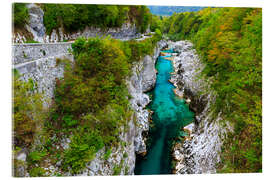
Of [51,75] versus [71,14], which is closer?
[51,75]

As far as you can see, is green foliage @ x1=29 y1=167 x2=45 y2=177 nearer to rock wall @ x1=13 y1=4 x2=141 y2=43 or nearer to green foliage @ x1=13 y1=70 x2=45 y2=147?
green foliage @ x1=13 y1=70 x2=45 y2=147

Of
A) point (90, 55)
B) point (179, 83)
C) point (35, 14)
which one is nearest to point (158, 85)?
point (179, 83)

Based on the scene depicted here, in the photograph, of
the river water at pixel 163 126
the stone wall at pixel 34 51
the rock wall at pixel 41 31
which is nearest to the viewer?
the stone wall at pixel 34 51

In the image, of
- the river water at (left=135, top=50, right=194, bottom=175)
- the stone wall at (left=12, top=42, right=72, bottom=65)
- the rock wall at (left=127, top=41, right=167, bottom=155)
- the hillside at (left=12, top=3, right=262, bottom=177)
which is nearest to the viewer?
the hillside at (left=12, top=3, right=262, bottom=177)

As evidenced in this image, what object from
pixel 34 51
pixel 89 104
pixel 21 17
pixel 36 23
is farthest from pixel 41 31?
pixel 89 104

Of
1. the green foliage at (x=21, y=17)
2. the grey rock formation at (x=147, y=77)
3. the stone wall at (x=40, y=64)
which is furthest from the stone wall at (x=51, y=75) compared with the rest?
the grey rock formation at (x=147, y=77)

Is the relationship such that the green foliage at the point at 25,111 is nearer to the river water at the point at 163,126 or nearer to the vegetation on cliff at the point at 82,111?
the vegetation on cliff at the point at 82,111

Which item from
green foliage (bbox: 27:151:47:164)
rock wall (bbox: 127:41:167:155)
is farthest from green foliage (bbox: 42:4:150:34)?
green foliage (bbox: 27:151:47:164)

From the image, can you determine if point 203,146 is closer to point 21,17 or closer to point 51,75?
point 51,75

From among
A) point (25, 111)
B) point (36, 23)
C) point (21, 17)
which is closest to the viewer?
point (25, 111)
